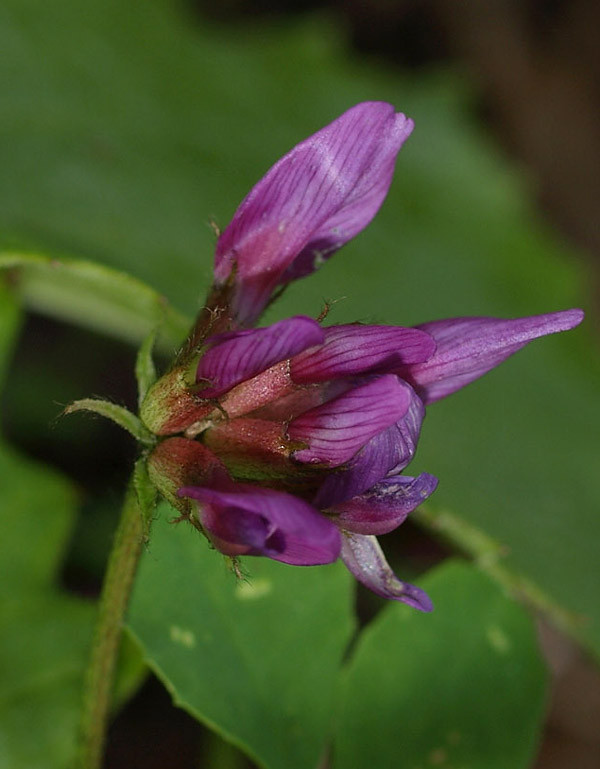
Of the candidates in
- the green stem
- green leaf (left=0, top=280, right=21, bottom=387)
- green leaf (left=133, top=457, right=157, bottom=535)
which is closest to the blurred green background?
green leaf (left=0, top=280, right=21, bottom=387)

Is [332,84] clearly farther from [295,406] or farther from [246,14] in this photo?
[295,406]

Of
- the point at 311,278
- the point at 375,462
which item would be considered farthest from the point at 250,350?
the point at 311,278

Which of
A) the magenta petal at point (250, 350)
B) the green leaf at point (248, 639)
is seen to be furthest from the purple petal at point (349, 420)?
the green leaf at point (248, 639)

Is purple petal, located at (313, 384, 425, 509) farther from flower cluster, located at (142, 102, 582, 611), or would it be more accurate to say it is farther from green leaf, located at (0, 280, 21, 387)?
green leaf, located at (0, 280, 21, 387)

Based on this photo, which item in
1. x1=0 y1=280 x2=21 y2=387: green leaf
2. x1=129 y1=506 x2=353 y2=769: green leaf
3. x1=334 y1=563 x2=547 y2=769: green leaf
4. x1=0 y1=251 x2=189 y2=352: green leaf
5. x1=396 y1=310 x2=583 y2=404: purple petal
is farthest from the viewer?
x1=0 y1=280 x2=21 y2=387: green leaf

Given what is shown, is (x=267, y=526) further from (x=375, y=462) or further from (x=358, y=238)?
(x=358, y=238)

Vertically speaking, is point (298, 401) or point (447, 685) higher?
point (298, 401)

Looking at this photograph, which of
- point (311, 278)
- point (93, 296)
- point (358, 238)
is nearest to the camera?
point (93, 296)
